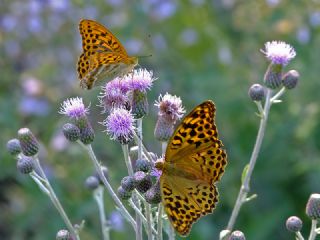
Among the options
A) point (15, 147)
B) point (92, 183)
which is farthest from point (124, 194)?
point (15, 147)

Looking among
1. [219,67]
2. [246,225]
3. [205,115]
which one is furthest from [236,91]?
[205,115]

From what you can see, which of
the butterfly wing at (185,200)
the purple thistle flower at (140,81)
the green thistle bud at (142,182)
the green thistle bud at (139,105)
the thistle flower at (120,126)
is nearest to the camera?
the butterfly wing at (185,200)

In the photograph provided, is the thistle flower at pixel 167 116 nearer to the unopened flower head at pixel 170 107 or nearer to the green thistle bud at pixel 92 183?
the unopened flower head at pixel 170 107

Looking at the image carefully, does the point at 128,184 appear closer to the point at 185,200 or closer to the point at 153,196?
the point at 153,196

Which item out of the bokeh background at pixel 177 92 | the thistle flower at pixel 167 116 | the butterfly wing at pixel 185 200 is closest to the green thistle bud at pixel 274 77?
the thistle flower at pixel 167 116

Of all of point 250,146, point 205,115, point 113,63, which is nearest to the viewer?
point 205,115

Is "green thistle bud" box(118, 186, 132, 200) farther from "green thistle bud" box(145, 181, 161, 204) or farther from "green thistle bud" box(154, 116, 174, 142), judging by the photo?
"green thistle bud" box(154, 116, 174, 142)

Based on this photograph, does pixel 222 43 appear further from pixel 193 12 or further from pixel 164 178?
pixel 164 178
